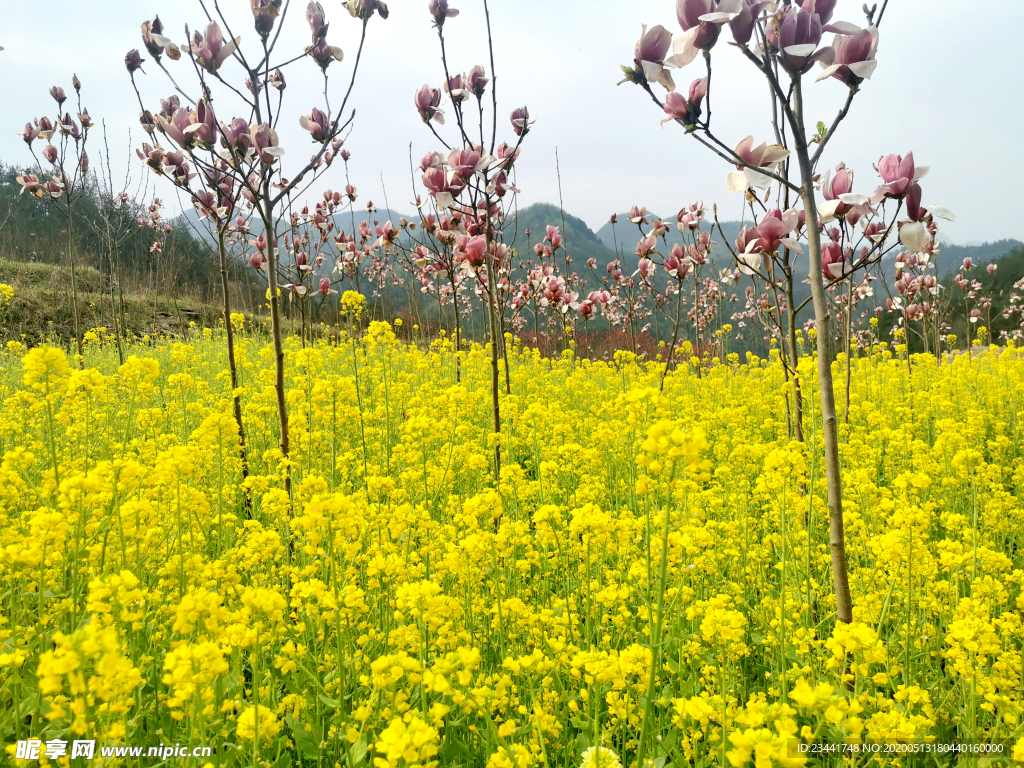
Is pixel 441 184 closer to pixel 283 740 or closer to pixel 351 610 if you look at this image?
pixel 351 610

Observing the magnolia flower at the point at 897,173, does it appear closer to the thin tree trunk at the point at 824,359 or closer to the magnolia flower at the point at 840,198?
the magnolia flower at the point at 840,198

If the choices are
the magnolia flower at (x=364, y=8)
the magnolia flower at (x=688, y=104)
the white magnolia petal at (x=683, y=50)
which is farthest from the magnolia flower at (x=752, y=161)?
the magnolia flower at (x=364, y=8)

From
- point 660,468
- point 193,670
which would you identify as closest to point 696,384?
point 660,468

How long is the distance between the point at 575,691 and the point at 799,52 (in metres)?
2.21

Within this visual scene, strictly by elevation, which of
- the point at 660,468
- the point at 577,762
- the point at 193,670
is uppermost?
the point at 660,468

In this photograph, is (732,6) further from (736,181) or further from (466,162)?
(466,162)

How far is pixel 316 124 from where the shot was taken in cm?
294

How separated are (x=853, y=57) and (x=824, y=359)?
836 millimetres

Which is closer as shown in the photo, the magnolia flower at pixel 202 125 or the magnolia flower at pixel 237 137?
the magnolia flower at pixel 202 125

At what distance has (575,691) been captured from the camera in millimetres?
2107

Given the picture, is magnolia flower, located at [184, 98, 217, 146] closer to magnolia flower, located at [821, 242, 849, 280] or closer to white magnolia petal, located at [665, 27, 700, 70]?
white magnolia petal, located at [665, 27, 700, 70]

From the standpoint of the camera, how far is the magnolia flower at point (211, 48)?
101 inches

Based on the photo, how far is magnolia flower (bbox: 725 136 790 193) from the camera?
→ 1.62 metres

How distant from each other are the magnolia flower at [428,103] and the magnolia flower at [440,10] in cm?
51
